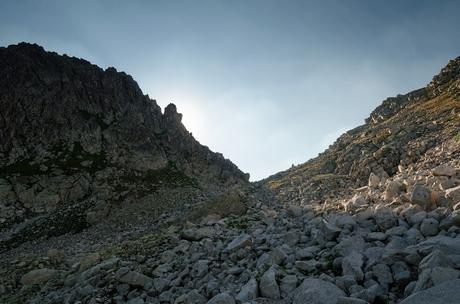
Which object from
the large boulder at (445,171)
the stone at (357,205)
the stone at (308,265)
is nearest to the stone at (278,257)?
the stone at (308,265)

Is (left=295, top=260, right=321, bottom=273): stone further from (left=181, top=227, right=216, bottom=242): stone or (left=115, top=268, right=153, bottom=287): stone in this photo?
(left=181, top=227, right=216, bottom=242): stone

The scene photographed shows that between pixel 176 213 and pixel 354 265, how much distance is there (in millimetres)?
30236

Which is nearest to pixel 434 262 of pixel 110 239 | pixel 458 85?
pixel 110 239

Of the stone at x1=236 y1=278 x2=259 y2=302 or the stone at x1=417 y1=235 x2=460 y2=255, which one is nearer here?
the stone at x1=417 y1=235 x2=460 y2=255

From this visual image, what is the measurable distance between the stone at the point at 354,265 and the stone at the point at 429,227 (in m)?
2.35

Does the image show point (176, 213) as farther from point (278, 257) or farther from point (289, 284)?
point (289, 284)

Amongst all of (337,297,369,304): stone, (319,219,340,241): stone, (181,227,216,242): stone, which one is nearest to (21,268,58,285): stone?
(181,227,216,242): stone

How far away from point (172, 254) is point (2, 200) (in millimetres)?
51382

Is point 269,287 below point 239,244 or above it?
below

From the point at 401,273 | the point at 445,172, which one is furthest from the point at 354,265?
the point at 445,172

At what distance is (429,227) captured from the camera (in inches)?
401

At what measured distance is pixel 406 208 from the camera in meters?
11.9

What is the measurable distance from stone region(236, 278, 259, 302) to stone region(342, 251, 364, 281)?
2450mm

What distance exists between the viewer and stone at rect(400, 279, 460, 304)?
20.1ft
